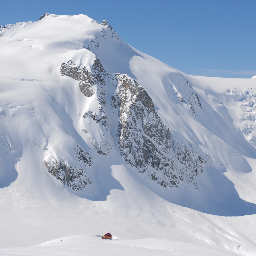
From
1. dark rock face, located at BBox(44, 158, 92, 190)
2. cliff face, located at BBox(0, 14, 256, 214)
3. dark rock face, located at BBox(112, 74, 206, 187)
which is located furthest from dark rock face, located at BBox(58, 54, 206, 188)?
dark rock face, located at BBox(44, 158, 92, 190)

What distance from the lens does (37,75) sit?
159 feet

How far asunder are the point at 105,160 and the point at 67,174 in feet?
23.4

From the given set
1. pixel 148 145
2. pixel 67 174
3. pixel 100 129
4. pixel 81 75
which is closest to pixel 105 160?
pixel 100 129

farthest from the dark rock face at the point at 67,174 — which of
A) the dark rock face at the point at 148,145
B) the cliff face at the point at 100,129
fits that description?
the dark rock face at the point at 148,145

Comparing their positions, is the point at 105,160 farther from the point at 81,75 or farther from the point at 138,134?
the point at 81,75

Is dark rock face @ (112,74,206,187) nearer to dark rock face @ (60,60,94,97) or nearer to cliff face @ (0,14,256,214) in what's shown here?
cliff face @ (0,14,256,214)

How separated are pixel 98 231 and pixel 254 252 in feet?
64.4

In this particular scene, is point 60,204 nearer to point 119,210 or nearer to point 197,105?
point 119,210

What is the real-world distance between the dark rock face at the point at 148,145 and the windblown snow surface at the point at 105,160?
0.19 metres

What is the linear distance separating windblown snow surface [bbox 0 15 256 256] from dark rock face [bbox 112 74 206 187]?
0.19 m

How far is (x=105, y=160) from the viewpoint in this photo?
42.0m

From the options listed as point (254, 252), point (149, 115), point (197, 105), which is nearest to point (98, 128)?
point (149, 115)

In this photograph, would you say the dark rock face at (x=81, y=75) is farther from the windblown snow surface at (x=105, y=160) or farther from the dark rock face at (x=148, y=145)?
the dark rock face at (x=148, y=145)

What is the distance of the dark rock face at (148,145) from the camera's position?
145ft
